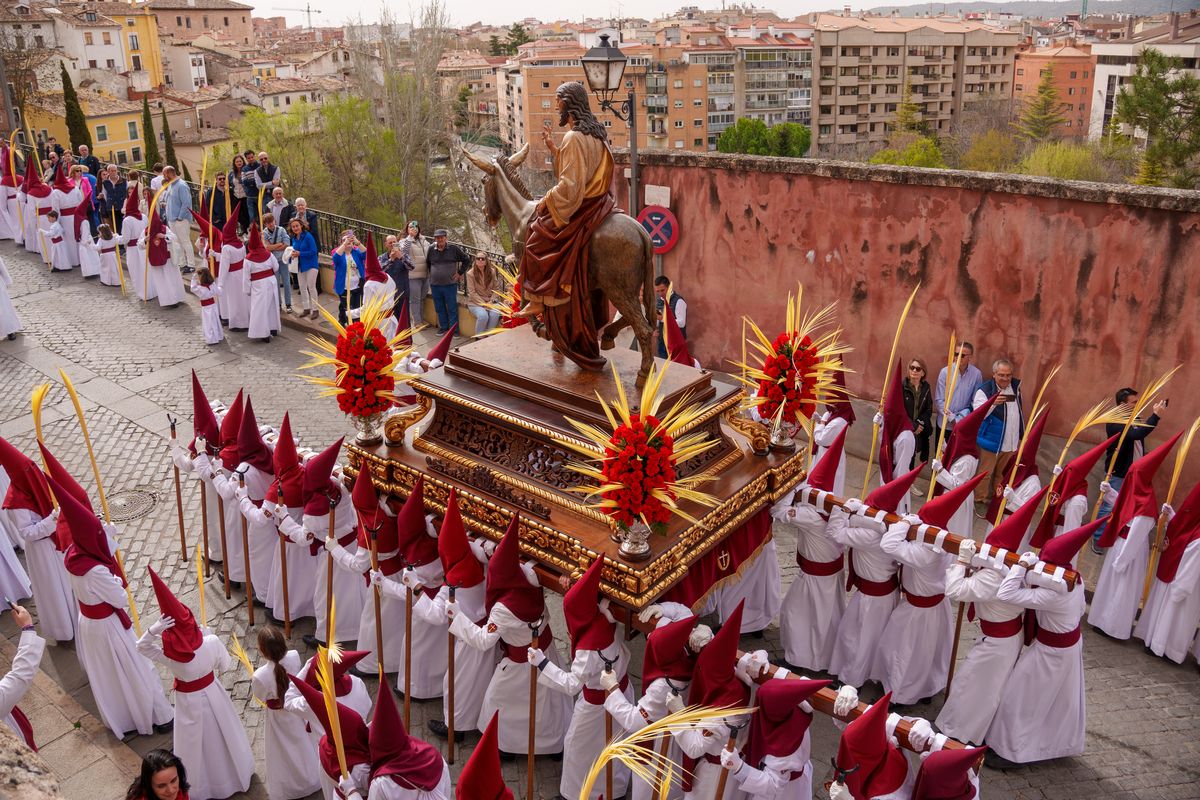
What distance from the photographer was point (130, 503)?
10.0 m

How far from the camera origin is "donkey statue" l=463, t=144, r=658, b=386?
6.55 metres

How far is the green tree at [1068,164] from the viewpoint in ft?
144

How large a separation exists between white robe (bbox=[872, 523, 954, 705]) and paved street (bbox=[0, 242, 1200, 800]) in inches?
10.0

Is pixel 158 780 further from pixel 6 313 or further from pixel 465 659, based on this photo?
pixel 6 313

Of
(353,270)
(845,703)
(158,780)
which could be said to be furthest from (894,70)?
(158,780)

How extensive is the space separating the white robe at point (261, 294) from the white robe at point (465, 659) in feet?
27.8

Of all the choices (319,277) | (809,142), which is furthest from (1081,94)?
(319,277)

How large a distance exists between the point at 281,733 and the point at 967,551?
472 cm

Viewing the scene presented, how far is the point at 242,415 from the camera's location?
8.05m

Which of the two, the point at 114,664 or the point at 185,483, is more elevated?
the point at 114,664

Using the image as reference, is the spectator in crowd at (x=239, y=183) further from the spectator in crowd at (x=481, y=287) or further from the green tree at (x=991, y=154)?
the green tree at (x=991, y=154)

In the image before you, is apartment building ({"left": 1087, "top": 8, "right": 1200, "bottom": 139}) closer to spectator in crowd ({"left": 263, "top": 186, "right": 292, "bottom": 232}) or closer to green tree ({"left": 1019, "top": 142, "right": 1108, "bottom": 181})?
green tree ({"left": 1019, "top": 142, "right": 1108, "bottom": 181})

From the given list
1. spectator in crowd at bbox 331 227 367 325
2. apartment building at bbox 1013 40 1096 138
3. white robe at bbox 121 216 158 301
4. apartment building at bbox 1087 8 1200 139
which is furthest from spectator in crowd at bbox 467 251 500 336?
apartment building at bbox 1013 40 1096 138

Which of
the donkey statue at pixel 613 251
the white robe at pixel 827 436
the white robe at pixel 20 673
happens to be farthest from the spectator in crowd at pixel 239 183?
the white robe at pixel 20 673
